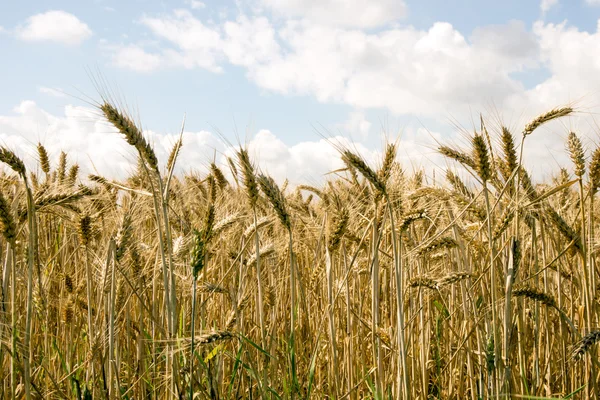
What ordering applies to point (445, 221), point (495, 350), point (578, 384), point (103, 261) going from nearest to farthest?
1. point (495, 350)
2. point (103, 261)
3. point (578, 384)
4. point (445, 221)

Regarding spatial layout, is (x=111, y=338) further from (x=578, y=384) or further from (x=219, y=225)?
(x=578, y=384)

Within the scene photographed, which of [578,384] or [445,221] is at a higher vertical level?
[445,221]

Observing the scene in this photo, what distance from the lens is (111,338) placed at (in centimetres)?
188

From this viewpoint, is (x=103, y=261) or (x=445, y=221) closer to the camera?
(x=103, y=261)

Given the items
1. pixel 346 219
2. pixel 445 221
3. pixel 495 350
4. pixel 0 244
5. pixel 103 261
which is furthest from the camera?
pixel 0 244

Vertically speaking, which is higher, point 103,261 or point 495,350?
point 103,261

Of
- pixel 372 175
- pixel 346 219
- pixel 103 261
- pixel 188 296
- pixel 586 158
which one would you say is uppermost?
pixel 586 158

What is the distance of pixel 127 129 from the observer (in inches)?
73.9

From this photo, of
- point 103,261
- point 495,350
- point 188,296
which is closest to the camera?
point 495,350

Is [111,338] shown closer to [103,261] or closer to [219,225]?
[103,261]

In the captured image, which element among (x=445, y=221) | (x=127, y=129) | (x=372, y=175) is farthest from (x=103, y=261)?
(x=445, y=221)

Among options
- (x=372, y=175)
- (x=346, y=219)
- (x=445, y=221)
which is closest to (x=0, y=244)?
(x=346, y=219)

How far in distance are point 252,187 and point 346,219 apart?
1.46ft

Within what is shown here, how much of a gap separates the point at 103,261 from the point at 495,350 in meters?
1.67
